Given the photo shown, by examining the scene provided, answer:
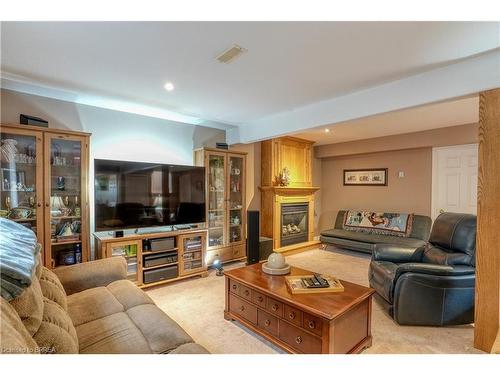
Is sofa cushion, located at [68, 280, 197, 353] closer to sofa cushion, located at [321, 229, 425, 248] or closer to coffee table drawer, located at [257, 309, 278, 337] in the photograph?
coffee table drawer, located at [257, 309, 278, 337]

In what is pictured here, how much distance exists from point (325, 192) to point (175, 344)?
5314 mm

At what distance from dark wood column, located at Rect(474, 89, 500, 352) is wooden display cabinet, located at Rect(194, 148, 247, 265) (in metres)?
2.87

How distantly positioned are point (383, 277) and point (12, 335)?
2.73 metres

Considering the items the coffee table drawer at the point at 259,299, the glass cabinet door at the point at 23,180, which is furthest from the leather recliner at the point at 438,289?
the glass cabinet door at the point at 23,180

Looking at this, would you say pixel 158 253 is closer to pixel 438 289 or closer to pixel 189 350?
pixel 189 350

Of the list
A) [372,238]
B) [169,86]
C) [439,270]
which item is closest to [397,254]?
[439,270]

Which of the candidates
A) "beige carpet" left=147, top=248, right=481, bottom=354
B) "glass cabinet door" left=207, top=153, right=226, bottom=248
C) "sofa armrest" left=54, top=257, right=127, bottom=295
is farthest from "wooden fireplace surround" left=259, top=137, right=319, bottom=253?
"sofa armrest" left=54, top=257, right=127, bottom=295

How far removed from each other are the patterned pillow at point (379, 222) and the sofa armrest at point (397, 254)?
1.81 meters

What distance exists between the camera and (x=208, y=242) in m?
3.88

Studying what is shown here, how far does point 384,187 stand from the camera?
16.9 feet

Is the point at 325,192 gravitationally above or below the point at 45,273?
above

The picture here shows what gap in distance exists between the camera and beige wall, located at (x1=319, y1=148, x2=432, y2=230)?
15.3 ft
